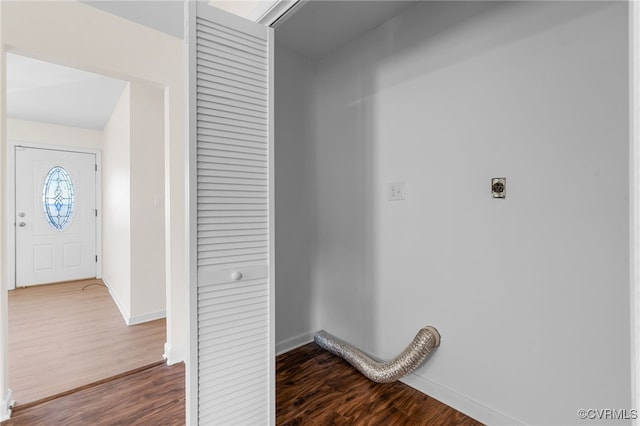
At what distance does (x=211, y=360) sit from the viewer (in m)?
1.35

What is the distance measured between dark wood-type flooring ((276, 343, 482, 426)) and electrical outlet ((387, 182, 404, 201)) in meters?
1.24

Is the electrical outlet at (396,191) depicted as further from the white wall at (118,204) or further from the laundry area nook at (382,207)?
the white wall at (118,204)

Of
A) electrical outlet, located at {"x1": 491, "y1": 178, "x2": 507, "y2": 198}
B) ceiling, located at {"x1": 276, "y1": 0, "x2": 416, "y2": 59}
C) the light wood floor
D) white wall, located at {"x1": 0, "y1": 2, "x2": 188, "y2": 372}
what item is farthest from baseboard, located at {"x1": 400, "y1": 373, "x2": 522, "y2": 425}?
ceiling, located at {"x1": 276, "y1": 0, "x2": 416, "y2": 59}

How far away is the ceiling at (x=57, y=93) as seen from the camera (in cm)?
293

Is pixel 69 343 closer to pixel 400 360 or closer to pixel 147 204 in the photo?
pixel 147 204

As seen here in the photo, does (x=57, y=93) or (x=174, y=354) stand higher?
(x=57, y=93)

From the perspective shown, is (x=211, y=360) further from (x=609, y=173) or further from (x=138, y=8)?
(x=138, y=8)

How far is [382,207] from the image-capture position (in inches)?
86.6

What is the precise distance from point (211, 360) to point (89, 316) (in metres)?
2.94

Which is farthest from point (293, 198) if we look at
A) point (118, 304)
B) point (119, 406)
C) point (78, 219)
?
point (78, 219)

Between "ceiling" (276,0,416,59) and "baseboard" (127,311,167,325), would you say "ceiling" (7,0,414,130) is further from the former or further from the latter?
"baseboard" (127,311,167,325)

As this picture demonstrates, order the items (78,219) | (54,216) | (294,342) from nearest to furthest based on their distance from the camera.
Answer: (294,342) < (54,216) < (78,219)

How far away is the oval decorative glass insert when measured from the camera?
15.4 ft

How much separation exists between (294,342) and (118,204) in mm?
2883
